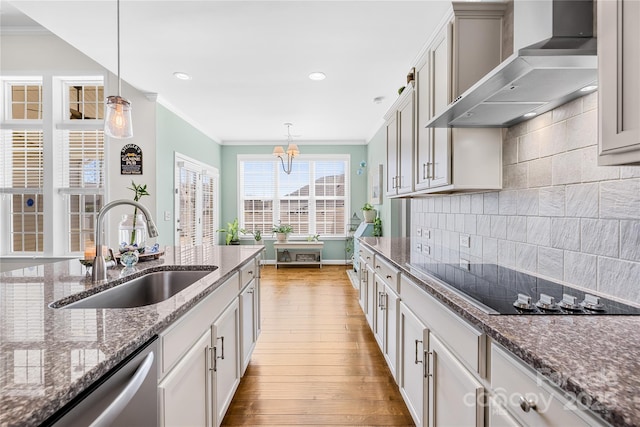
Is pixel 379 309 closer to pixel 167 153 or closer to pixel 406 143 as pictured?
pixel 406 143

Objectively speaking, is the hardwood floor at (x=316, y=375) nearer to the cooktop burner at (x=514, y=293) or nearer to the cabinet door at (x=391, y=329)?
the cabinet door at (x=391, y=329)

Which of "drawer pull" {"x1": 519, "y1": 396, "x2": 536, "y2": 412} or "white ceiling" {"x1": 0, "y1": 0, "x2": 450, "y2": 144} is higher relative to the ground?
"white ceiling" {"x1": 0, "y1": 0, "x2": 450, "y2": 144}

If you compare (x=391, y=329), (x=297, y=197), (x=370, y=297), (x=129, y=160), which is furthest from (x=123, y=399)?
(x=297, y=197)

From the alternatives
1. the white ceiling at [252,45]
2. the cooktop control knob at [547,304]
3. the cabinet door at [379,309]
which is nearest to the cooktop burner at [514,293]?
the cooktop control knob at [547,304]

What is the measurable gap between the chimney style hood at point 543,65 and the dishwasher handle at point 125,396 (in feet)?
4.69

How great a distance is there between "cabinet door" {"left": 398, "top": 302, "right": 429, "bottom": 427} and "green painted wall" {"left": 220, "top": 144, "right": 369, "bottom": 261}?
4932mm

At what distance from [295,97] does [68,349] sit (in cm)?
377

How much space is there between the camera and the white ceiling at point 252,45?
2221 mm

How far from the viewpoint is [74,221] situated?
401 centimetres

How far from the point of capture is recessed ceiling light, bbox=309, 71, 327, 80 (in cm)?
327

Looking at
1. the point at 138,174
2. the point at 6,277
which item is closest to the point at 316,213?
the point at 138,174

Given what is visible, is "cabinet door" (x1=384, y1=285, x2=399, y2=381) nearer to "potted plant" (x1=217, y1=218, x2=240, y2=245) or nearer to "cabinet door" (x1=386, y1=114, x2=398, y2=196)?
"cabinet door" (x1=386, y1=114, x2=398, y2=196)

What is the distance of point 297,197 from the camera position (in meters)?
6.89

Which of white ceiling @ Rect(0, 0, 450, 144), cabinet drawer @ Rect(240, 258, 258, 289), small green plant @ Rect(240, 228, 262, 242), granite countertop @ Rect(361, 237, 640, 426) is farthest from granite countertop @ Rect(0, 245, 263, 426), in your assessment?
small green plant @ Rect(240, 228, 262, 242)
